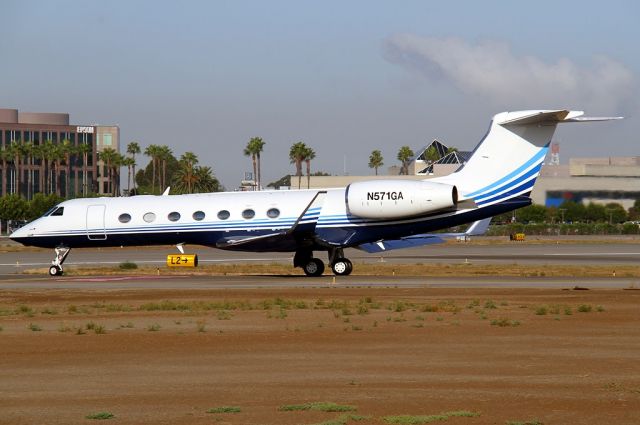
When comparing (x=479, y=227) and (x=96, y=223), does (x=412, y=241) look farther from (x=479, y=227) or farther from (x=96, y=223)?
(x=96, y=223)

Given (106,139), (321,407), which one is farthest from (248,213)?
(106,139)

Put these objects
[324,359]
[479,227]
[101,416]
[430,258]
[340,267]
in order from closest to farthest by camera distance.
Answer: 1. [101,416]
2. [324,359]
3. [479,227]
4. [340,267]
5. [430,258]

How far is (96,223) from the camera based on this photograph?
3912 cm

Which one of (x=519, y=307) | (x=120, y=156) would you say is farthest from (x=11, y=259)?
(x=120, y=156)

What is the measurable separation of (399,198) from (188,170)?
91.5 m

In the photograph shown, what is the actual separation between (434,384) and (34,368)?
603 centimetres

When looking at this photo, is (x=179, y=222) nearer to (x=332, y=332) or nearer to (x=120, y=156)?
(x=332, y=332)

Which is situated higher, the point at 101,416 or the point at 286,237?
the point at 286,237

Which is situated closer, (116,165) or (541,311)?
(541,311)

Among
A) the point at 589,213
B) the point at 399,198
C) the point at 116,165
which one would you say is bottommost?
the point at 399,198

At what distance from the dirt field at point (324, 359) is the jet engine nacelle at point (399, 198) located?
7863mm

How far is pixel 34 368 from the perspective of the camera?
51.4 ft

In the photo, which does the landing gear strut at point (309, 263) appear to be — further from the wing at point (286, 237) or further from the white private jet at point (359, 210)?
the wing at point (286, 237)

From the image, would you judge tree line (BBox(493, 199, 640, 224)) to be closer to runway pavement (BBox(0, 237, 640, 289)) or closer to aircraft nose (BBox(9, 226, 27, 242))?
runway pavement (BBox(0, 237, 640, 289))
